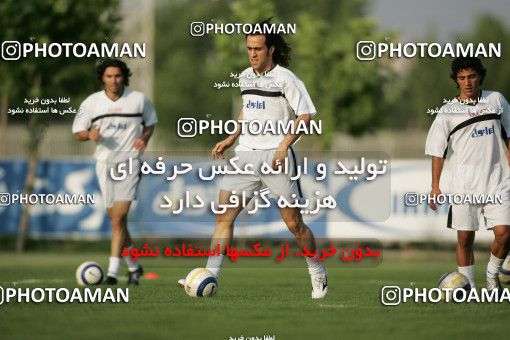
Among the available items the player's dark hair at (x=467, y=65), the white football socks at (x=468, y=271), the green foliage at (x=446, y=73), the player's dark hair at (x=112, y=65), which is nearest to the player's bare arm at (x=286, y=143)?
the player's dark hair at (x=467, y=65)

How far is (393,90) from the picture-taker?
31750 mm

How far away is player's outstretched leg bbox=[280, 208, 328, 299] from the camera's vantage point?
11.2 meters

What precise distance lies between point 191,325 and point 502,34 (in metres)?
43.8

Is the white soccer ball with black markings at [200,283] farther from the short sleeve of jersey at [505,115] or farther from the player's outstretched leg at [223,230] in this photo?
the short sleeve of jersey at [505,115]

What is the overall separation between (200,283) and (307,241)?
3.74 ft

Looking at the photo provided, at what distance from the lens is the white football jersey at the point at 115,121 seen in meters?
13.8

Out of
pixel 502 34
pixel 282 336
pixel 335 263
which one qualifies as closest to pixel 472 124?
pixel 282 336

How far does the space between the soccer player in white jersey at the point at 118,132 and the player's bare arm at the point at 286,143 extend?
297 cm

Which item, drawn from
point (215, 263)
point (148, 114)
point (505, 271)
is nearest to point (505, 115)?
point (505, 271)

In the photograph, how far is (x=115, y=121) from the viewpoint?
13836 millimetres

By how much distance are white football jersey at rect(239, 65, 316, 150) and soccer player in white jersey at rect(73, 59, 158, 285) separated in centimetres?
281

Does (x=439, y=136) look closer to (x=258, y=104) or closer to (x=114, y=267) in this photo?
(x=258, y=104)

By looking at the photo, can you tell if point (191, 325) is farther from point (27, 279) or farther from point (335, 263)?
point (335, 263)

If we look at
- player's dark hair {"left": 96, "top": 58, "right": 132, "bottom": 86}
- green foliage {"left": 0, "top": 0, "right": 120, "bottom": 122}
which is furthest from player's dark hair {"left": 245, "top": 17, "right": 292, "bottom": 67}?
green foliage {"left": 0, "top": 0, "right": 120, "bottom": 122}
